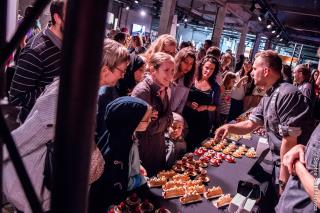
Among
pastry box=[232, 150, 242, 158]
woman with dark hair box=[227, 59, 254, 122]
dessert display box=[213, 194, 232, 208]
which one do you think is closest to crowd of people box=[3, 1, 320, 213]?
pastry box=[232, 150, 242, 158]

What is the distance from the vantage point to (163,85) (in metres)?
2.98

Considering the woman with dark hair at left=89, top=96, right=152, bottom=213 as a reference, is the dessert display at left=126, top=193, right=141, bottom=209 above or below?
below

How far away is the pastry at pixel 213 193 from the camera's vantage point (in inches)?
90.9

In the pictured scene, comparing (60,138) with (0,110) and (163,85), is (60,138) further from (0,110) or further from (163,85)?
(163,85)

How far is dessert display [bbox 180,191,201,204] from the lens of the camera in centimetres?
214

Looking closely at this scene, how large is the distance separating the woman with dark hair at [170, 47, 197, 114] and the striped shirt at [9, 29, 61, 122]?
6.31ft

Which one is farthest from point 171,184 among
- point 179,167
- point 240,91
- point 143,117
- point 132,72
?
point 240,91

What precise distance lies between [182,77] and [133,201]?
230 centimetres

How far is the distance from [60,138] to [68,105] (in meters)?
0.05

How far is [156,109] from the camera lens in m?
2.93

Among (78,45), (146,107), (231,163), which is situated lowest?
(231,163)

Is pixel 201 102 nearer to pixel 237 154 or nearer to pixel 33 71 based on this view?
pixel 237 154

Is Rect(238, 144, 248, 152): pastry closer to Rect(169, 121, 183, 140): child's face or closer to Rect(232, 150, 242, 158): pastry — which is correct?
Rect(232, 150, 242, 158): pastry

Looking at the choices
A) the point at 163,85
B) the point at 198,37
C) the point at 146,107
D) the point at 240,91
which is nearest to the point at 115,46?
the point at 146,107
